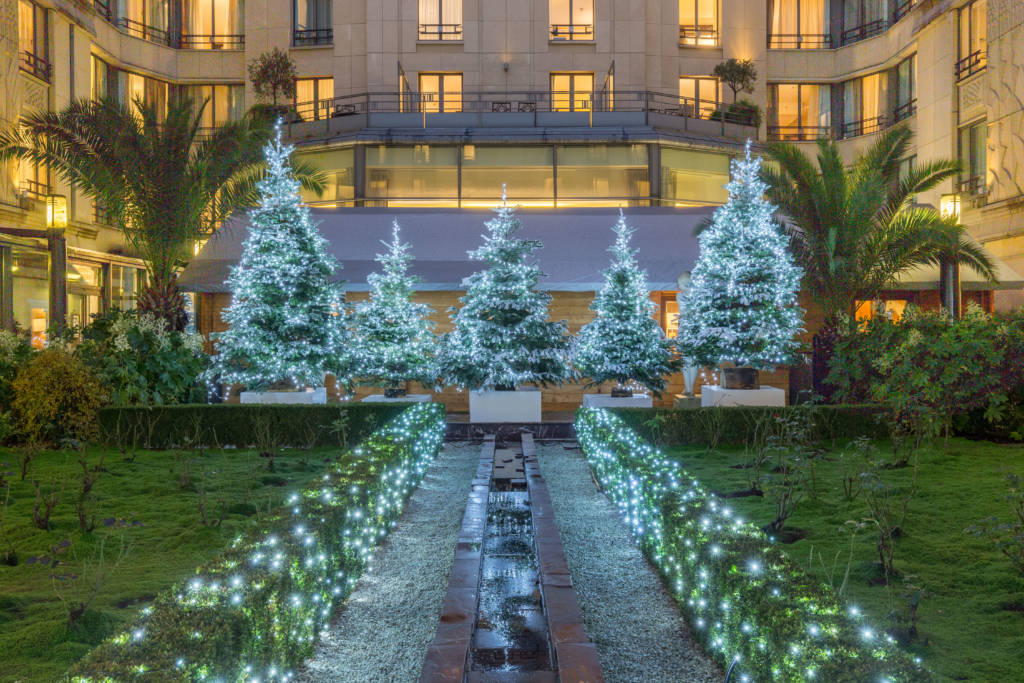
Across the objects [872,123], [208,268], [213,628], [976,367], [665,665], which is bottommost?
[665,665]

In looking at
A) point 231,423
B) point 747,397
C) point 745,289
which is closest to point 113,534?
point 231,423

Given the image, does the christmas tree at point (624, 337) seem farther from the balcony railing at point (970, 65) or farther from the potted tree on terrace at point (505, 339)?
the balcony railing at point (970, 65)

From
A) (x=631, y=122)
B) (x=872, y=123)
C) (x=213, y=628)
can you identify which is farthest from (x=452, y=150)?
(x=213, y=628)

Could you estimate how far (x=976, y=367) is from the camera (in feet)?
42.4

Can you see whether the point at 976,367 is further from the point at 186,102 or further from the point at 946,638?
the point at 186,102

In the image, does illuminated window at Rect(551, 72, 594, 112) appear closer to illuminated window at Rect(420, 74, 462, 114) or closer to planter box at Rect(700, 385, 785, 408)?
illuminated window at Rect(420, 74, 462, 114)

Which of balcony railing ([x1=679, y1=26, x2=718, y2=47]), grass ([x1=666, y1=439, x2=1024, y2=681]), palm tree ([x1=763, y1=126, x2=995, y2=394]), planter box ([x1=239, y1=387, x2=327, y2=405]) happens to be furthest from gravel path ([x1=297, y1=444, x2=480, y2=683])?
balcony railing ([x1=679, y1=26, x2=718, y2=47])

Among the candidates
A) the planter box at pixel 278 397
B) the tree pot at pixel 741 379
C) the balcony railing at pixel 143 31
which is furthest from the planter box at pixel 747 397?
the balcony railing at pixel 143 31

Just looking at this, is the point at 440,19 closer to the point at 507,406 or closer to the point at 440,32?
the point at 440,32

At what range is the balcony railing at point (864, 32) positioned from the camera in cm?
3325

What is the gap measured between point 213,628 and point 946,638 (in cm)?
447

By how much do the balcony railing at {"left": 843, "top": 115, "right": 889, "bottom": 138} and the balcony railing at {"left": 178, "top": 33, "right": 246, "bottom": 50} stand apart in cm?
2363

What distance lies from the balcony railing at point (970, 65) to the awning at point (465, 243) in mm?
9991

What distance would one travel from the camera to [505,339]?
17859mm
